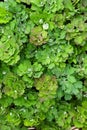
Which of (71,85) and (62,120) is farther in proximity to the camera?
(62,120)

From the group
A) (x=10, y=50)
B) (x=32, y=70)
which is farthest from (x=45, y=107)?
(x=10, y=50)

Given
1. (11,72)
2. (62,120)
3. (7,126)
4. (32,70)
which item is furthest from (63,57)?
(7,126)

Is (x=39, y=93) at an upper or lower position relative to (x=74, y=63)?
lower

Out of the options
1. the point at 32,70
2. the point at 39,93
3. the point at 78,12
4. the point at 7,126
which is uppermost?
Answer: the point at 78,12

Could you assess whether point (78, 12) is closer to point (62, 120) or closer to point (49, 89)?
point (49, 89)

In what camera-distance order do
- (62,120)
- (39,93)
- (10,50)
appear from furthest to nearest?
1. (62,120)
2. (39,93)
3. (10,50)

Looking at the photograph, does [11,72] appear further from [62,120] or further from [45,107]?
[62,120]

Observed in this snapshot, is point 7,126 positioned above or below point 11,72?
below

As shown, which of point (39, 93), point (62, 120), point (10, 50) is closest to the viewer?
point (10, 50)

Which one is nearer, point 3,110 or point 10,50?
point 10,50
